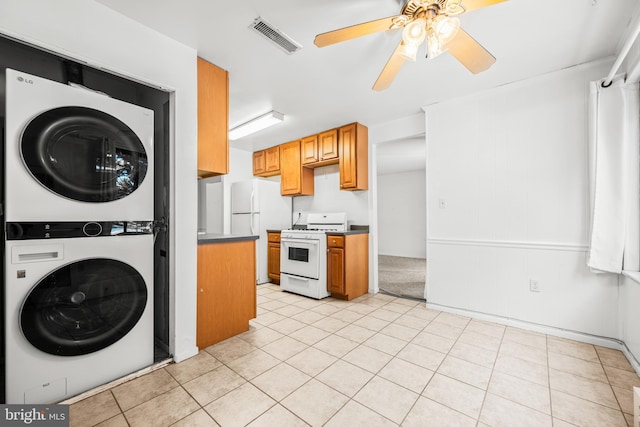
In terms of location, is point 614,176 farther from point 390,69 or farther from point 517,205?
point 390,69

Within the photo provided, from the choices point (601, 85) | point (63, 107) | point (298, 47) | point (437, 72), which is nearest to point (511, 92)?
point (601, 85)

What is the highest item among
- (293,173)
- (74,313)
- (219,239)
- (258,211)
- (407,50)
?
(407,50)

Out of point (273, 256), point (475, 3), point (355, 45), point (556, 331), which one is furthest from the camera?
point (273, 256)

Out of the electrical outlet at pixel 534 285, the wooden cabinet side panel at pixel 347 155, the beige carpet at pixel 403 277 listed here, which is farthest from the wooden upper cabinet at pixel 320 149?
the electrical outlet at pixel 534 285

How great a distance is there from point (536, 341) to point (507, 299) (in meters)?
0.44

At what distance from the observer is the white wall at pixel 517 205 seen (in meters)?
2.43

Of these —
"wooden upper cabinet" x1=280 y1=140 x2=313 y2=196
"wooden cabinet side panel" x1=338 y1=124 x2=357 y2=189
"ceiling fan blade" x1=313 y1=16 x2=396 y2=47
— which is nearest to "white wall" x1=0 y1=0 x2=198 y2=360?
"ceiling fan blade" x1=313 y1=16 x2=396 y2=47

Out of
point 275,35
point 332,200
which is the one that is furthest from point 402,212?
point 275,35

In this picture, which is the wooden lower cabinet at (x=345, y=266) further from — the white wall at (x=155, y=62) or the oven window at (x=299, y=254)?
the white wall at (x=155, y=62)

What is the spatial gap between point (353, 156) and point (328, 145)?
50 cm

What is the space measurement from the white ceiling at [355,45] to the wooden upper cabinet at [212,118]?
0.40 ft

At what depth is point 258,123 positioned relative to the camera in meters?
3.71

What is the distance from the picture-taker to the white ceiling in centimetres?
176

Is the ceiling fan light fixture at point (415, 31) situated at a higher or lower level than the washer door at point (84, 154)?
higher
